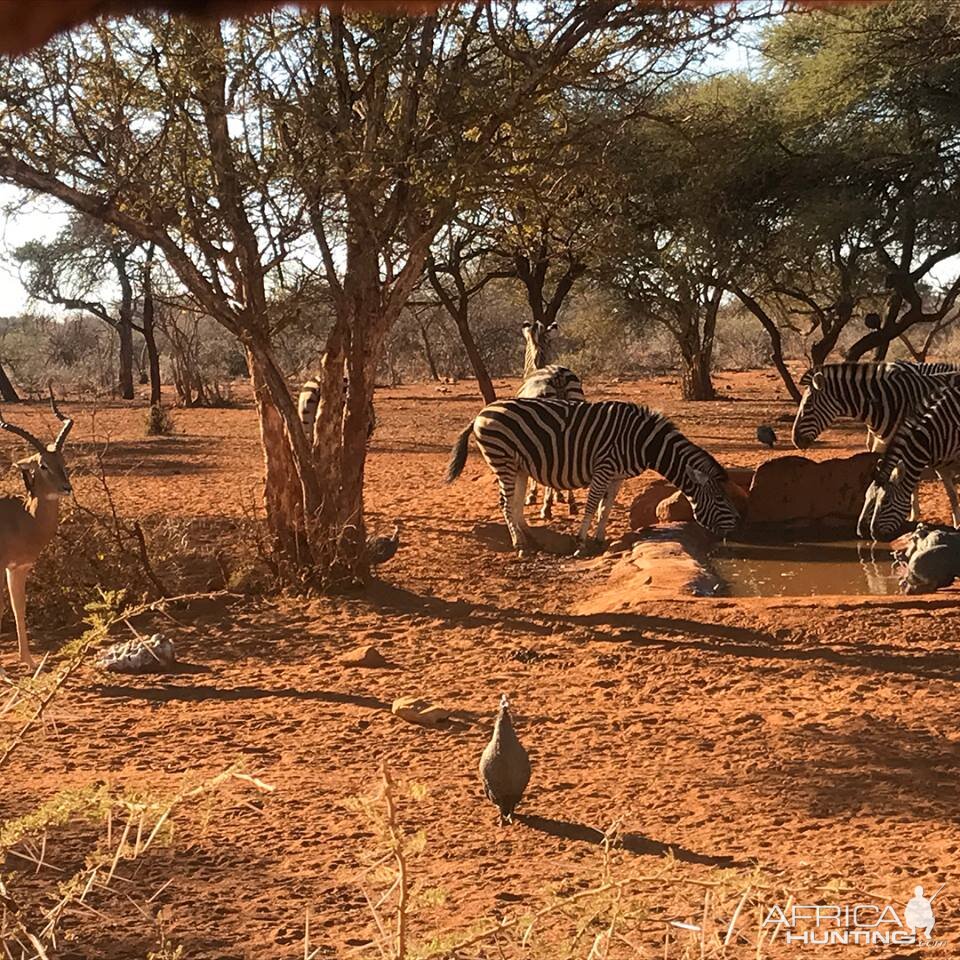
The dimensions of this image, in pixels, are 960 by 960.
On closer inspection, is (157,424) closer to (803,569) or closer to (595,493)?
(595,493)

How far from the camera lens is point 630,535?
917 centimetres

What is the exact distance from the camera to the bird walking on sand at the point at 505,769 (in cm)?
387

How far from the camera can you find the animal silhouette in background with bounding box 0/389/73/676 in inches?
223

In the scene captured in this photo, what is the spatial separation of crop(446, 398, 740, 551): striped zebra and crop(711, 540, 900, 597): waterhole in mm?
372

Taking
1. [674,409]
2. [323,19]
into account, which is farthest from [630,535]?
[674,409]

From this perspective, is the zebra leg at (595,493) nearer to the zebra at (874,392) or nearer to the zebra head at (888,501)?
the zebra head at (888,501)

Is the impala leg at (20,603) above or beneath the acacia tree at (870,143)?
beneath

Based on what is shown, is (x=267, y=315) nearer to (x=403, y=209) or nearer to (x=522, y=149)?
(x=403, y=209)

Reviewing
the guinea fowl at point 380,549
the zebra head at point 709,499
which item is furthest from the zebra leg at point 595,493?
the guinea fowl at point 380,549

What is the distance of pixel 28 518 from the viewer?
575cm

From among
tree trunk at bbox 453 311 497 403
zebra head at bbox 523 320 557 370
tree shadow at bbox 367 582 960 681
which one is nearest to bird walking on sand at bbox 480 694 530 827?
tree shadow at bbox 367 582 960 681

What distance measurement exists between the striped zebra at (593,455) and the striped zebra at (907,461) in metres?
1.07

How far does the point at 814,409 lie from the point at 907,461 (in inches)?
108

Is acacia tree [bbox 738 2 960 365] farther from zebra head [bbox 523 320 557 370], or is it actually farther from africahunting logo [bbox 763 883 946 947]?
africahunting logo [bbox 763 883 946 947]
